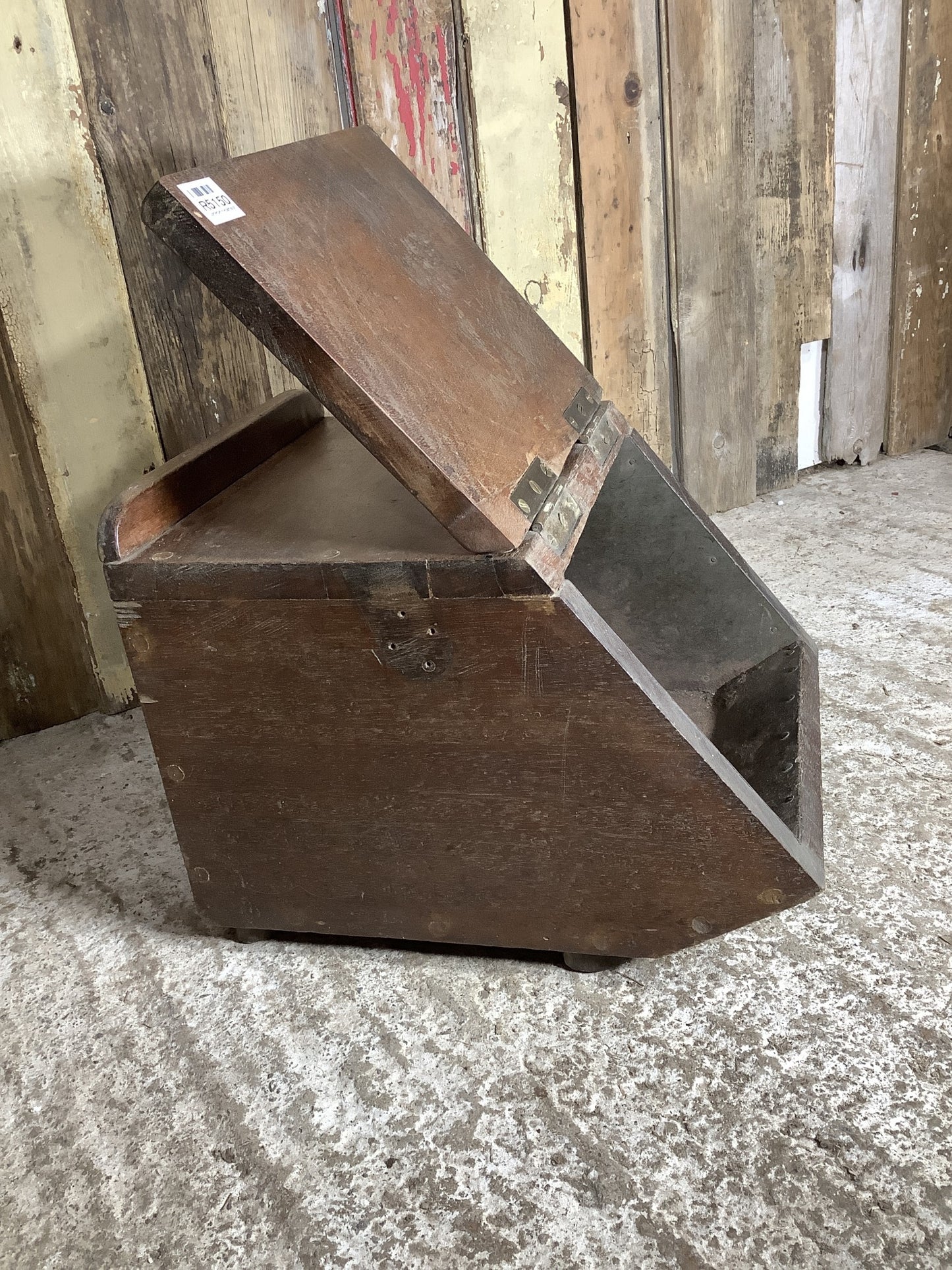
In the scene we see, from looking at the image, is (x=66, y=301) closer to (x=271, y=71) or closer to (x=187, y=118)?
(x=187, y=118)

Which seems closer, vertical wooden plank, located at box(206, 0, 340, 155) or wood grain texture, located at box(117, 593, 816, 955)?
wood grain texture, located at box(117, 593, 816, 955)

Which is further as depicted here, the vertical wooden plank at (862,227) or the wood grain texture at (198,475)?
the vertical wooden plank at (862,227)

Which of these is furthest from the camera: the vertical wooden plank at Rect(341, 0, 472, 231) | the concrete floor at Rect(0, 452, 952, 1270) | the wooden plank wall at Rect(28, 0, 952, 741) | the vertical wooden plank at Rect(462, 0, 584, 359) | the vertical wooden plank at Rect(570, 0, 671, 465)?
the vertical wooden plank at Rect(570, 0, 671, 465)

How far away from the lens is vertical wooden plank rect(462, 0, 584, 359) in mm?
1875

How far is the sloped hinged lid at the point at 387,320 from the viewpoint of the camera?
3.16ft

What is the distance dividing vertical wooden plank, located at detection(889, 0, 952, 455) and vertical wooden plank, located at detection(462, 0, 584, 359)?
1.01 metres

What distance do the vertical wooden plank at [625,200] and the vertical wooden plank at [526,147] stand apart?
4cm

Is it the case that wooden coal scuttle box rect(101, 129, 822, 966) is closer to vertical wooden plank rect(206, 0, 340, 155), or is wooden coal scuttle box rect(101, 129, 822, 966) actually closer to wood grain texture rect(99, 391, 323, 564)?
wood grain texture rect(99, 391, 323, 564)

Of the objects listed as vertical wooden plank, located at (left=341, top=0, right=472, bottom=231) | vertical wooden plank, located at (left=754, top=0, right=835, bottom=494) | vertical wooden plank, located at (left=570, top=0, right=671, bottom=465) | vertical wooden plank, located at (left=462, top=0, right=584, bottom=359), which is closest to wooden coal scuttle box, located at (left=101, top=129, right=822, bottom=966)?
vertical wooden plank, located at (left=341, top=0, right=472, bottom=231)

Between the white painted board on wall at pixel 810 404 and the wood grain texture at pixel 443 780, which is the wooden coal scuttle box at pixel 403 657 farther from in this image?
the white painted board on wall at pixel 810 404

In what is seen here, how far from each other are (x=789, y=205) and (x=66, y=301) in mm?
1698

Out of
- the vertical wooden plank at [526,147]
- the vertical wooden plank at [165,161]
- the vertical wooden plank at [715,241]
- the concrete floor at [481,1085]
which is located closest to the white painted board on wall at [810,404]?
the vertical wooden plank at [715,241]

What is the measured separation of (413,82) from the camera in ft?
5.92

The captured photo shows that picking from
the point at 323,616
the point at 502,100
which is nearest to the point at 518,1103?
the point at 323,616
